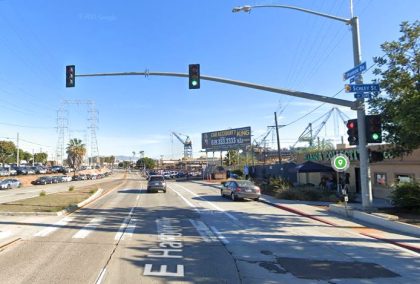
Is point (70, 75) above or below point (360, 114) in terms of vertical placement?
above

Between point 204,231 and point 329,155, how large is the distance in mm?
22795

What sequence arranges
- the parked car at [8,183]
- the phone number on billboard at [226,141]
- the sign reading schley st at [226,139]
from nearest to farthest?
the parked car at [8,183] → the sign reading schley st at [226,139] → the phone number on billboard at [226,141]

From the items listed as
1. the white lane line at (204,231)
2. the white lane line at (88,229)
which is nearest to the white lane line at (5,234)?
the white lane line at (88,229)

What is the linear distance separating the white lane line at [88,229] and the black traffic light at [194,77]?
22.9 feet

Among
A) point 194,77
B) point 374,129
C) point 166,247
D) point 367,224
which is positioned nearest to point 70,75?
point 194,77

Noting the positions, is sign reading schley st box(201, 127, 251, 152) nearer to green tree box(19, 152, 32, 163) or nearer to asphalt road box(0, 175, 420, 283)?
asphalt road box(0, 175, 420, 283)

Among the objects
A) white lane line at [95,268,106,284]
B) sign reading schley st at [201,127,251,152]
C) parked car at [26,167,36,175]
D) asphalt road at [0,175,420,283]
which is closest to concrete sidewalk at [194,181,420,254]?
asphalt road at [0,175,420,283]

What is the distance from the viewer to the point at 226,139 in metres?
88.4

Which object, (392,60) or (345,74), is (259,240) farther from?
(392,60)

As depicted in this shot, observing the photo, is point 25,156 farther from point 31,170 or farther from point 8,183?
point 8,183

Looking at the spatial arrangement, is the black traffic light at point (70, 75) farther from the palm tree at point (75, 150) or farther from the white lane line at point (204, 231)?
the palm tree at point (75, 150)

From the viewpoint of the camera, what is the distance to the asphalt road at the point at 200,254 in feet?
28.0

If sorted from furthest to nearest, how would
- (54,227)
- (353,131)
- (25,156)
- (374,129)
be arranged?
(25,156) < (353,131) < (374,129) < (54,227)

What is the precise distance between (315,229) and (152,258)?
7.62 m
